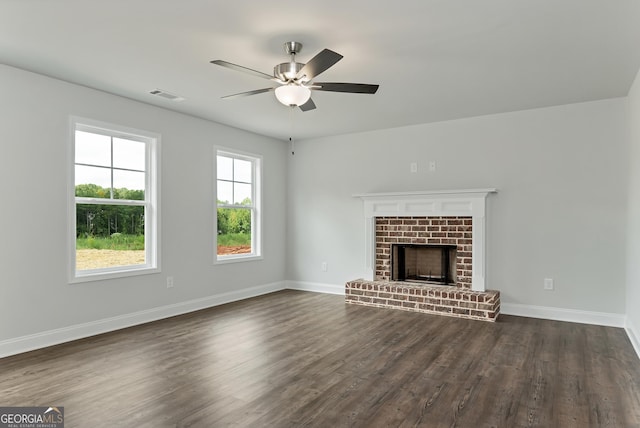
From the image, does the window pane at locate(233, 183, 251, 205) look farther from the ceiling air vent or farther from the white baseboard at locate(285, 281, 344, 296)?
the ceiling air vent

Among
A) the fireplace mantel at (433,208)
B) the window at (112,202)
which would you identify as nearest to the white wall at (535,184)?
the fireplace mantel at (433,208)

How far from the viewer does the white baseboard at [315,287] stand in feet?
21.0

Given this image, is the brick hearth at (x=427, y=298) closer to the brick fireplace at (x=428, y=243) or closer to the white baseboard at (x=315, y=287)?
the brick fireplace at (x=428, y=243)

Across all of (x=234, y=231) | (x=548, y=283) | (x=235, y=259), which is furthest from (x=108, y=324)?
(x=548, y=283)

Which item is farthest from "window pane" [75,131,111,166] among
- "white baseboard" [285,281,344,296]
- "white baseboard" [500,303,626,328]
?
"white baseboard" [500,303,626,328]

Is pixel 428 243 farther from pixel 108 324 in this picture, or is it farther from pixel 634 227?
pixel 108 324

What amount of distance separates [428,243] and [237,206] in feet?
9.25

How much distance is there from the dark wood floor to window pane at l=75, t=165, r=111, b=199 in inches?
58.7

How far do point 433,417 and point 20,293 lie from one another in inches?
142

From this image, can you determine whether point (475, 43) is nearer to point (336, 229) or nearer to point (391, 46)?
point (391, 46)

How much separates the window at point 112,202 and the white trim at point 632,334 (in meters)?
4.98

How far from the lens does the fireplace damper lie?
217 inches

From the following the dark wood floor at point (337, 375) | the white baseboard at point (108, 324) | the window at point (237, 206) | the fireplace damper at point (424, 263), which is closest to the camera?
the dark wood floor at point (337, 375)

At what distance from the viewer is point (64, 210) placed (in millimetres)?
3949
